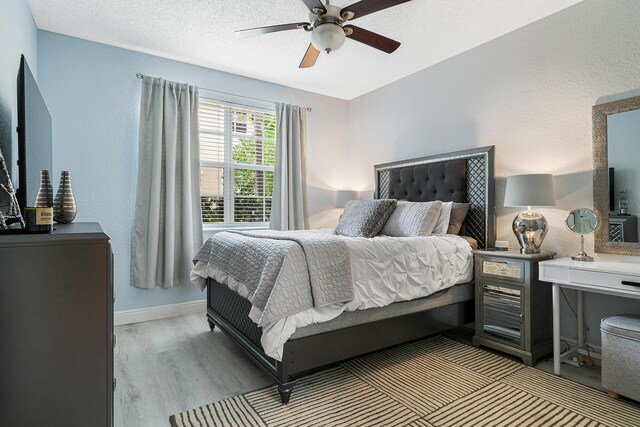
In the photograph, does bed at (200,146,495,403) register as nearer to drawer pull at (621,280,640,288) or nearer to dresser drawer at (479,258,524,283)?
dresser drawer at (479,258,524,283)

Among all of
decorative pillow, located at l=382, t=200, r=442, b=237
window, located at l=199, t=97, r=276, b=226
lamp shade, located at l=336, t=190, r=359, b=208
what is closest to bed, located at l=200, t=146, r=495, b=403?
decorative pillow, located at l=382, t=200, r=442, b=237

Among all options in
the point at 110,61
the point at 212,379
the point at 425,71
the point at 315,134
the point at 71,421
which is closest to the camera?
the point at 71,421

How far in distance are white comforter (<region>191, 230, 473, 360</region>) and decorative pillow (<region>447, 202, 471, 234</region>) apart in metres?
0.25

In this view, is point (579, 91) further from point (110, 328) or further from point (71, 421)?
point (71, 421)

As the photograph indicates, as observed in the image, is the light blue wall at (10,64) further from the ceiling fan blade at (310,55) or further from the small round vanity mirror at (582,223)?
the small round vanity mirror at (582,223)

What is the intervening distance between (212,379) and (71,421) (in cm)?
119

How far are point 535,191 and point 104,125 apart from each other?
3.76m

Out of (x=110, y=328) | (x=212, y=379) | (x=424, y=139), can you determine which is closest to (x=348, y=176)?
(x=424, y=139)

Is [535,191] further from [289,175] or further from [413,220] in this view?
[289,175]

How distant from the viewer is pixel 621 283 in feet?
6.46

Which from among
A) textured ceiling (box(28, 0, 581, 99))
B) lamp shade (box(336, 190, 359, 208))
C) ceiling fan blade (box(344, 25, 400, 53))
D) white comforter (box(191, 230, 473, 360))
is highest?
textured ceiling (box(28, 0, 581, 99))

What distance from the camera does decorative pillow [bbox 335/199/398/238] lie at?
3236mm

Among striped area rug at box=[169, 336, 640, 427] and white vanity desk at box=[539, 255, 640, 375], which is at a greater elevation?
white vanity desk at box=[539, 255, 640, 375]

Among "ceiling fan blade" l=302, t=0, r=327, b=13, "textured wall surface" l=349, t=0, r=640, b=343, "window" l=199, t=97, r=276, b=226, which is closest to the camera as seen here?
"ceiling fan blade" l=302, t=0, r=327, b=13
